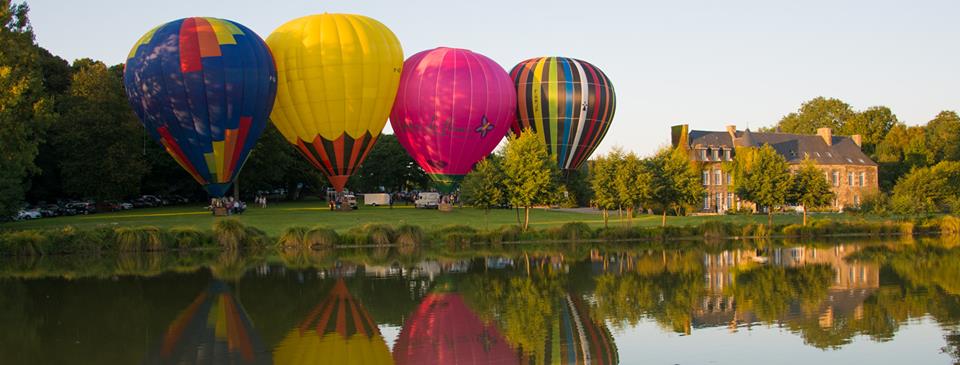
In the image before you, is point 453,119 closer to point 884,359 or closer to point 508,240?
point 508,240

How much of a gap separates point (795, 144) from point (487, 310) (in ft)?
198

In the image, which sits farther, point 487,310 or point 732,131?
point 732,131

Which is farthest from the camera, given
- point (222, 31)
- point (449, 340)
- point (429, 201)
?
point (429, 201)

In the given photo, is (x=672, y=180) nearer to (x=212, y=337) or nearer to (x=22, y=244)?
(x=22, y=244)

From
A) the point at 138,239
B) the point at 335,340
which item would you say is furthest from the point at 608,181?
the point at 335,340

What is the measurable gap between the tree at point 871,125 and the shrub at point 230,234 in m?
69.1

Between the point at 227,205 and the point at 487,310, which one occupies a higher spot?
the point at 227,205

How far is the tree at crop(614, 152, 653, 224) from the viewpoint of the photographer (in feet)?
141

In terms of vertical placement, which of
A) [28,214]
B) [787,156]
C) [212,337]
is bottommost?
[212,337]

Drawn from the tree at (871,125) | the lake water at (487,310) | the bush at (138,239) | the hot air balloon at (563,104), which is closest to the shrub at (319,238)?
the lake water at (487,310)

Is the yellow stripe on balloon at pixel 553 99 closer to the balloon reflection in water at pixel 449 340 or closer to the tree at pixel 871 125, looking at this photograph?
the balloon reflection in water at pixel 449 340

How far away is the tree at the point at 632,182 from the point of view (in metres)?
42.9

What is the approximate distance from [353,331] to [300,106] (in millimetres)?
26751

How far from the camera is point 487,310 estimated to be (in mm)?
18438
